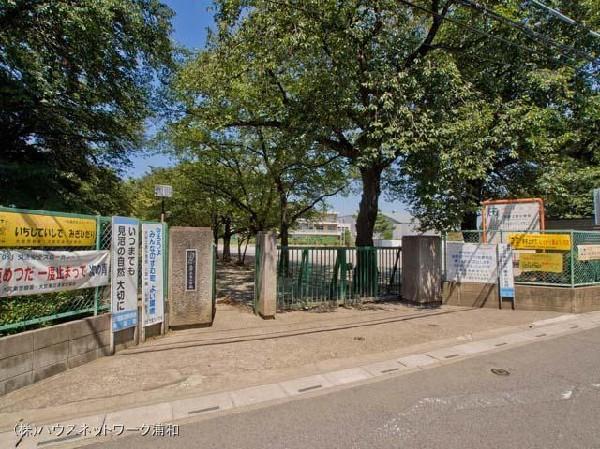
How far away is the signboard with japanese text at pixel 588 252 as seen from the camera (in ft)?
29.6

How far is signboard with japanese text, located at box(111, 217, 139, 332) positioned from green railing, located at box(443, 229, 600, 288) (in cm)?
888

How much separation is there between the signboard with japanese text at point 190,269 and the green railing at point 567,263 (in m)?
7.86

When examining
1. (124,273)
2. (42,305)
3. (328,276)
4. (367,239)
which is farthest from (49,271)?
(367,239)

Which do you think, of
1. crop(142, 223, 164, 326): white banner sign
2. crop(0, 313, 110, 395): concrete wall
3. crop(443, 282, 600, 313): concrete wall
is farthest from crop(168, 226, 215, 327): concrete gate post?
crop(443, 282, 600, 313): concrete wall

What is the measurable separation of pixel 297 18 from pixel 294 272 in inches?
245

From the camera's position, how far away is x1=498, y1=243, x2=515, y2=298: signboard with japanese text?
9.27 meters

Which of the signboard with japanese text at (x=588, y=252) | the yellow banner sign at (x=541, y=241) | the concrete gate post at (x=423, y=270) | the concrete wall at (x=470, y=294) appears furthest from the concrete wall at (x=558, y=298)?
the concrete gate post at (x=423, y=270)

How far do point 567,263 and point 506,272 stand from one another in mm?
1362

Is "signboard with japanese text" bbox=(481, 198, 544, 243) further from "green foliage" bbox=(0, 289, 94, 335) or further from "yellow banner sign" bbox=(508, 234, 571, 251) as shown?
"green foliage" bbox=(0, 289, 94, 335)

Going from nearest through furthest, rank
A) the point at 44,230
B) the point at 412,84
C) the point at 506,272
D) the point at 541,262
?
1. the point at 44,230
2. the point at 412,84
3. the point at 541,262
4. the point at 506,272

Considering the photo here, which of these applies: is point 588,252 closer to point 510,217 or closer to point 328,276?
point 510,217

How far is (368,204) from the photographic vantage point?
35.2 feet

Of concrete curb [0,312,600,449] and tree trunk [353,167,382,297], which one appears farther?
tree trunk [353,167,382,297]

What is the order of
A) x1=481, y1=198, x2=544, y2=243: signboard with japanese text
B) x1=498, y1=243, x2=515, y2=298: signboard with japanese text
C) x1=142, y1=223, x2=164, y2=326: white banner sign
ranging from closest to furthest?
x1=142, y1=223, x2=164, y2=326: white banner sign < x1=498, y1=243, x2=515, y2=298: signboard with japanese text < x1=481, y1=198, x2=544, y2=243: signboard with japanese text
